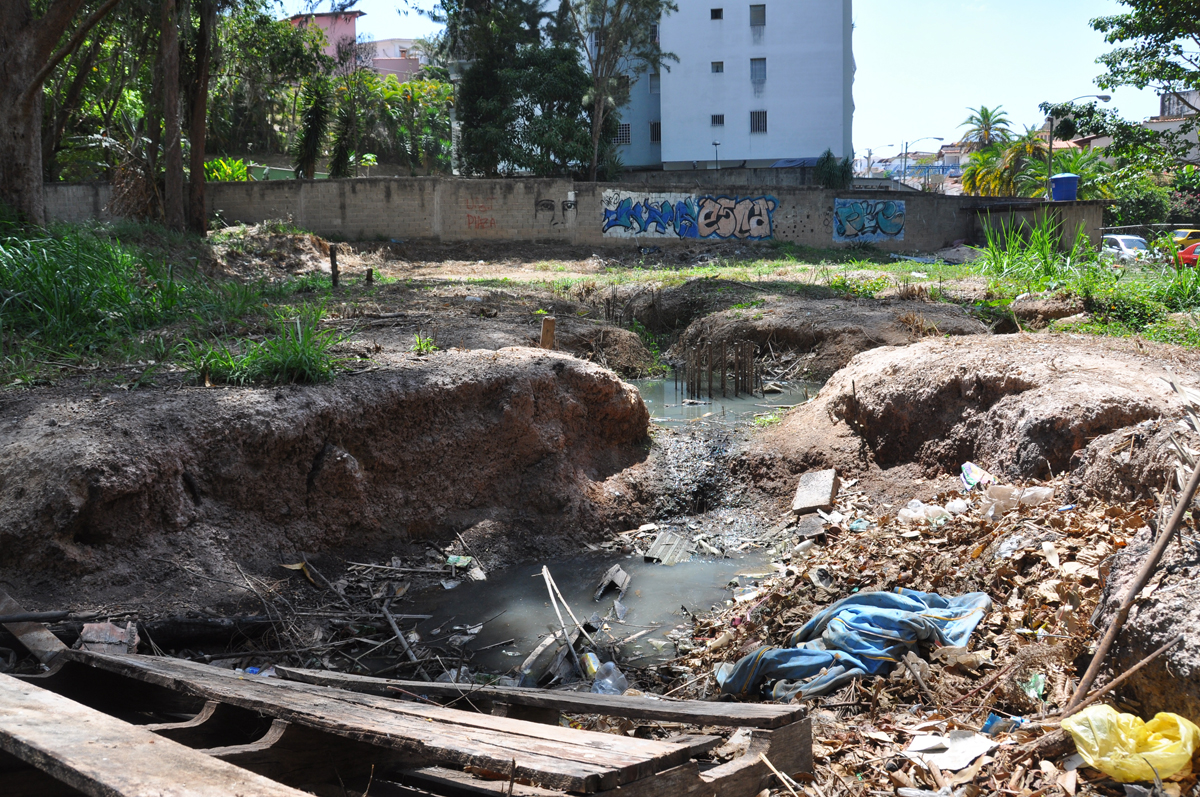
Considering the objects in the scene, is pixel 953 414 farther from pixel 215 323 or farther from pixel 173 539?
pixel 215 323

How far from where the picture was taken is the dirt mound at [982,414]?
541 cm

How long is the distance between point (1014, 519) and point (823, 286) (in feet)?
34.9

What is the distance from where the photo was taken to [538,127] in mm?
26672

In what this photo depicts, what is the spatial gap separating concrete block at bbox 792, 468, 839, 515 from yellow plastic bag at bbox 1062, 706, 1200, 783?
380 cm

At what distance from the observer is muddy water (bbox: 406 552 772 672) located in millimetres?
5016

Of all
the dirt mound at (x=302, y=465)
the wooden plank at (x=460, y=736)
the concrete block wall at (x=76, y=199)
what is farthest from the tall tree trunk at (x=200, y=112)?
the wooden plank at (x=460, y=736)

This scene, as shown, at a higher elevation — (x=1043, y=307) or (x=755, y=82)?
(x=755, y=82)

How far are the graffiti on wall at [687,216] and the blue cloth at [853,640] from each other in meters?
19.8

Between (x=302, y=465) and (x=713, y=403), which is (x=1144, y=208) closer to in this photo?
(x=713, y=403)

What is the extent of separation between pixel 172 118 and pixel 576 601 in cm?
1479

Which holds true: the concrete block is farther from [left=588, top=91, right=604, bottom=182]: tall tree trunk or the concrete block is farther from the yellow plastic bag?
[left=588, top=91, right=604, bottom=182]: tall tree trunk

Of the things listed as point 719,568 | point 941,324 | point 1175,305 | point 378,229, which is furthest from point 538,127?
point 719,568

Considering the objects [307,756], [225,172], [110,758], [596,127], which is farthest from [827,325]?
[225,172]

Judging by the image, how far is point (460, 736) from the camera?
7.39ft
